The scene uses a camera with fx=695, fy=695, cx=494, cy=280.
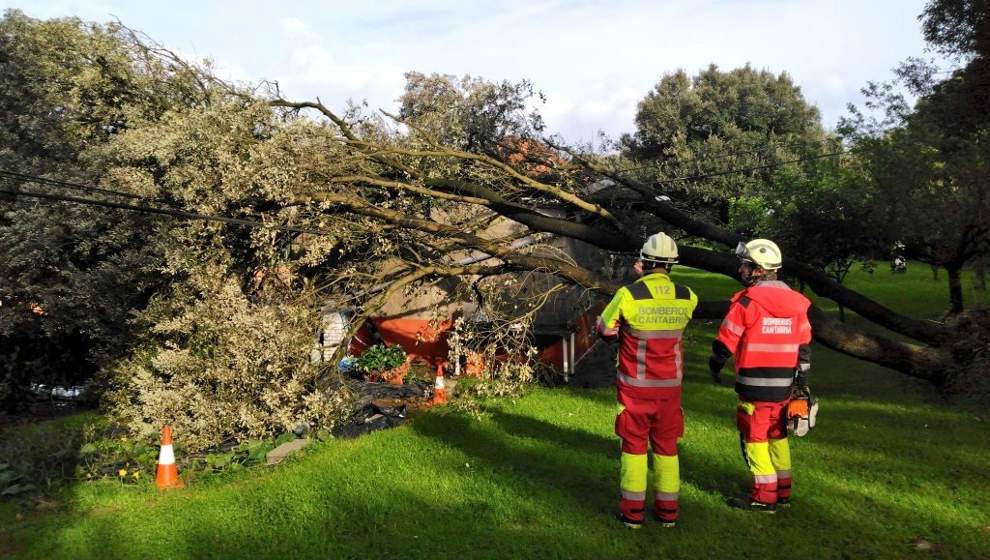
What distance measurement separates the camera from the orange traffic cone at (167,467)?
24.5ft

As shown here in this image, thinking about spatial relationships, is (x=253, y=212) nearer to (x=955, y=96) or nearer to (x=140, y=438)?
(x=140, y=438)

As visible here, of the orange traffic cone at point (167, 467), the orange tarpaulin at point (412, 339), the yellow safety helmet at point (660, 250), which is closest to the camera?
the yellow safety helmet at point (660, 250)

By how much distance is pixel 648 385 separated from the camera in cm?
522

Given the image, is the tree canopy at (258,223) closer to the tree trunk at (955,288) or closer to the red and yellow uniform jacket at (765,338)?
the red and yellow uniform jacket at (765,338)

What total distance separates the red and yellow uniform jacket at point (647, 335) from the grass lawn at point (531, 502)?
1103mm

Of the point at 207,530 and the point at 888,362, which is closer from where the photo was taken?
the point at 207,530

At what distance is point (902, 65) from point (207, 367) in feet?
64.1

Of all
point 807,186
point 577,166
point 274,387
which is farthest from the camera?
point 807,186

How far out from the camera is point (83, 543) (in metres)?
5.89

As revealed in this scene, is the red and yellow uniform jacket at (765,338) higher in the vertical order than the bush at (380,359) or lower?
higher

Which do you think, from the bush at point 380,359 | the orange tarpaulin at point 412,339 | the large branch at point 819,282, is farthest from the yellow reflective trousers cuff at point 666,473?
the orange tarpaulin at point 412,339

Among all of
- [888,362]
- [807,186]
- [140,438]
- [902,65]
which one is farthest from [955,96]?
[140,438]

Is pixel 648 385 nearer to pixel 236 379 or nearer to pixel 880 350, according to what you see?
pixel 236 379

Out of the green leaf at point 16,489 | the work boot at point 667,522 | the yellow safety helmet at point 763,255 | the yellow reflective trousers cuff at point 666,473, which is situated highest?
the yellow safety helmet at point 763,255
